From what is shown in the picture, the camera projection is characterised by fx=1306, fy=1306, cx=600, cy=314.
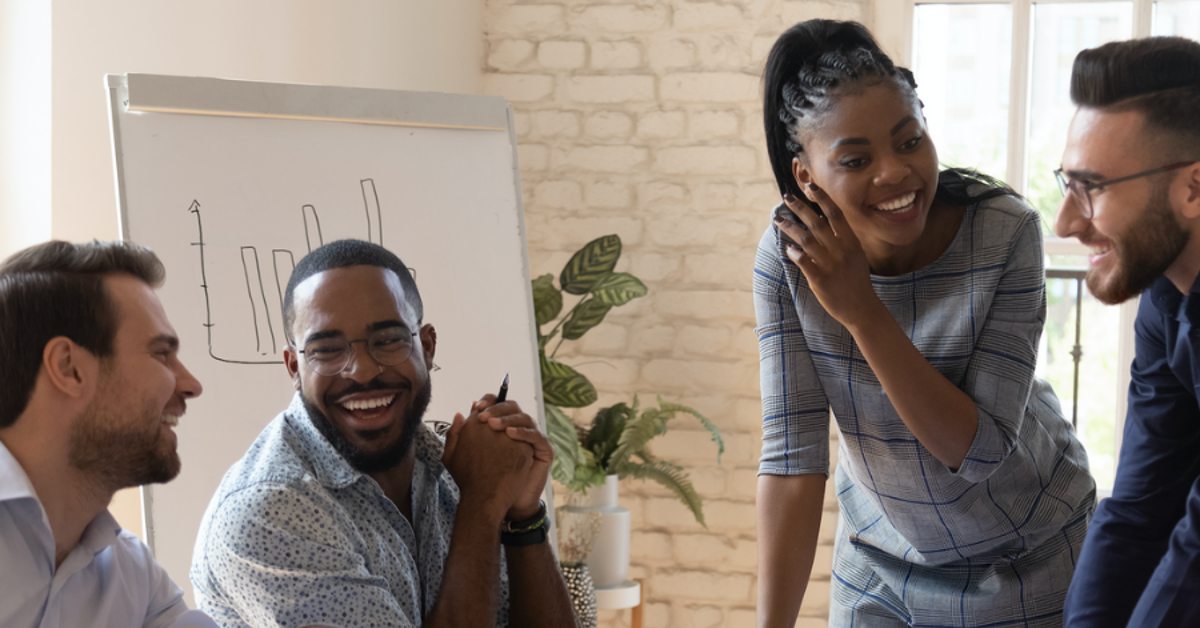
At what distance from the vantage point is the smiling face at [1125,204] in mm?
1496

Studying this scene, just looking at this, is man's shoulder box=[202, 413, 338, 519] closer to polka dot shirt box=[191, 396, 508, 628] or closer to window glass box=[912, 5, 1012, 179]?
polka dot shirt box=[191, 396, 508, 628]

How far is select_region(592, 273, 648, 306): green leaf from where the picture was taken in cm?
371

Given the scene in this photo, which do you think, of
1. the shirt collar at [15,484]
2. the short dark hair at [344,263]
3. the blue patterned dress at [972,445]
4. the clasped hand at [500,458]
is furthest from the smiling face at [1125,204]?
the shirt collar at [15,484]

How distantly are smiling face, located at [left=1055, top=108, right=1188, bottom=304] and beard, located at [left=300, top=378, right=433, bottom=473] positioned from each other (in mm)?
885

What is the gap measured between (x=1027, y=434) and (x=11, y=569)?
130cm

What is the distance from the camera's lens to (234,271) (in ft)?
7.36

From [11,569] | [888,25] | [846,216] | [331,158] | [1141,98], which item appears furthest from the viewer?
[888,25]

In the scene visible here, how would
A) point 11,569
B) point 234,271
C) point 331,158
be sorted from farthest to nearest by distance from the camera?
point 331,158 → point 234,271 → point 11,569

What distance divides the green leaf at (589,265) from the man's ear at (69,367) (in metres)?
2.33

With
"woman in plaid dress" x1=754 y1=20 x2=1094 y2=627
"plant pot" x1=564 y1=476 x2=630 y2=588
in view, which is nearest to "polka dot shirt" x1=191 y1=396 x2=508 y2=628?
"woman in plaid dress" x1=754 y1=20 x2=1094 y2=627

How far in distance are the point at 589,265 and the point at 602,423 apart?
47 centimetres

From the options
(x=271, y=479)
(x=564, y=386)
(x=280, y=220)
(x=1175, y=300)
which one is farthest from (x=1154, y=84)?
(x=564, y=386)

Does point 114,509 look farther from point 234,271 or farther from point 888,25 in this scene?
point 888,25

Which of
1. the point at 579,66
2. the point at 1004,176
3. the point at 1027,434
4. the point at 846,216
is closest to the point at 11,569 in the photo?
the point at 846,216
